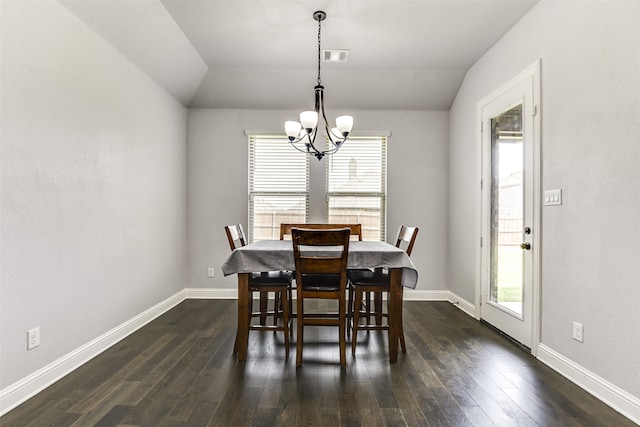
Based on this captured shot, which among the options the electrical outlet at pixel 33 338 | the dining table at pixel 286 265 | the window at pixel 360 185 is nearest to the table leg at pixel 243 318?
the dining table at pixel 286 265

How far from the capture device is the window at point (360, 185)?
4734 mm

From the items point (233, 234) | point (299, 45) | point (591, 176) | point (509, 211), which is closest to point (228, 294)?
point (233, 234)

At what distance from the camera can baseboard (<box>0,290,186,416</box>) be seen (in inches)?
79.9

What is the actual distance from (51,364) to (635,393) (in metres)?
3.45

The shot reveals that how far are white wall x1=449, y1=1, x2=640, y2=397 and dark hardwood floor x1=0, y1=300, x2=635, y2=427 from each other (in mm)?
389

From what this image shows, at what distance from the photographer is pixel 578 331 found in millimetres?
2363

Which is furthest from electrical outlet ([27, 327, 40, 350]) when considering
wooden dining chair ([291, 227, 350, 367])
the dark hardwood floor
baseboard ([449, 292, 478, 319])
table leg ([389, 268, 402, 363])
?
baseboard ([449, 292, 478, 319])

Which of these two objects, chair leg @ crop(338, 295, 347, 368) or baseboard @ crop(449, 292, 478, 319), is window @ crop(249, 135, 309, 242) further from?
chair leg @ crop(338, 295, 347, 368)

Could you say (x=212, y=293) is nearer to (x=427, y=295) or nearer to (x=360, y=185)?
(x=360, y=185)

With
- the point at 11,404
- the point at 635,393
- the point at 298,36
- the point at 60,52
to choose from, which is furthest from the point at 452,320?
the point at 60,52

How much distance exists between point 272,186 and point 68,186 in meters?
2.51

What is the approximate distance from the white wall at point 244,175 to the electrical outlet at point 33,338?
2.48 m

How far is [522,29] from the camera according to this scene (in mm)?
3057

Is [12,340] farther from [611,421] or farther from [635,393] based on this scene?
[635,393]
